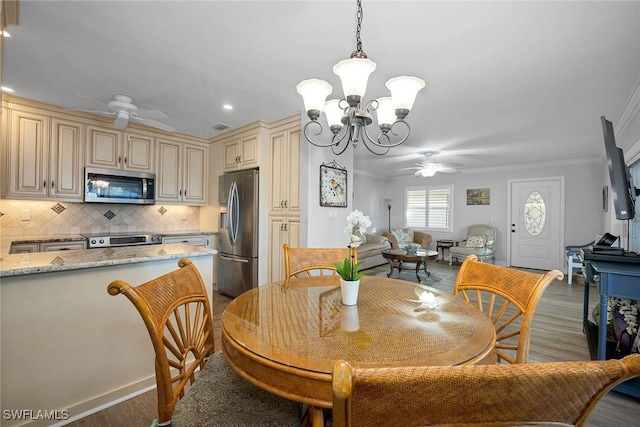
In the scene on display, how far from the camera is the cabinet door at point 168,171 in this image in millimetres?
3846

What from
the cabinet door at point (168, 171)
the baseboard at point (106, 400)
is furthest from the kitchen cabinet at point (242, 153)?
the baseboard at point (106, 400)

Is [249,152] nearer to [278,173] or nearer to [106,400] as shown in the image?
[278,173]

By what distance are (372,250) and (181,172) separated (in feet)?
12.9

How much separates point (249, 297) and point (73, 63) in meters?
2.40

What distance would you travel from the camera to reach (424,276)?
5.25 metres

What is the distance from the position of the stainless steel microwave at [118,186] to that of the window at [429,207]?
6.35 meters

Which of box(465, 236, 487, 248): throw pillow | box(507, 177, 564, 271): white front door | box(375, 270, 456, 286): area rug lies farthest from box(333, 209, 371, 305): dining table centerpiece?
box(507, 177, 564, 271): white front door

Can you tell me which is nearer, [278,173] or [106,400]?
[106,400]

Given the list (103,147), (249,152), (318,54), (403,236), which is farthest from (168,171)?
(403,236)

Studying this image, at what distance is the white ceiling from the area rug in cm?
286

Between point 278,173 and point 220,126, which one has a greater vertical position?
point 220,126

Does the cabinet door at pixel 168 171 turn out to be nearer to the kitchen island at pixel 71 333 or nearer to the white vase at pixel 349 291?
the kitchen island at pixel 71 333

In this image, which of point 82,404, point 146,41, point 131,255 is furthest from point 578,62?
point 82,404

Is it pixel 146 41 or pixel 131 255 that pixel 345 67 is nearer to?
pixel 146 41
